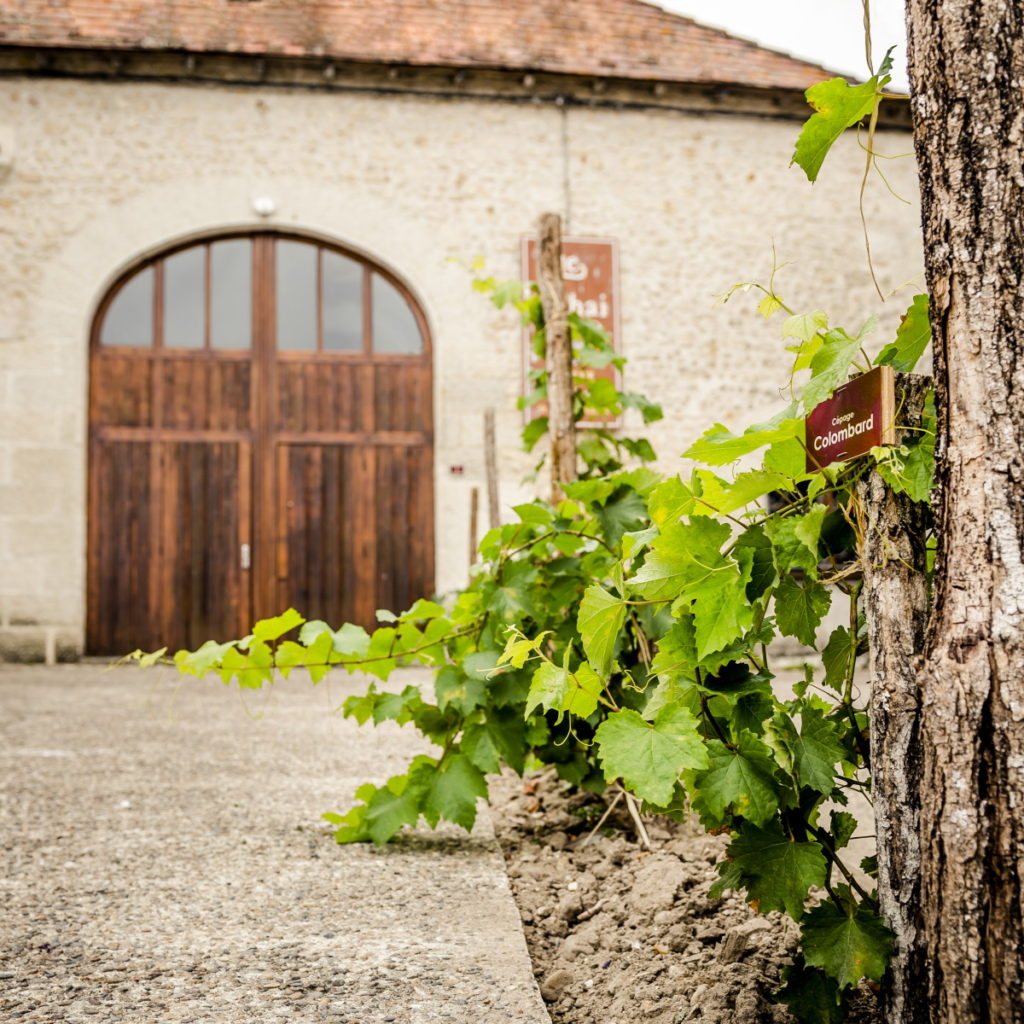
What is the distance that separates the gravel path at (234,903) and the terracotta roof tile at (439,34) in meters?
6.78

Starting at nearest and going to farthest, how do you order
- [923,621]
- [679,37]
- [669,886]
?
1. [923,621]
2. [669,886]
3. [679,37]

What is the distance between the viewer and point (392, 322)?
924cm

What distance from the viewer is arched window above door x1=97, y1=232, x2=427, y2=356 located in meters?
8.92

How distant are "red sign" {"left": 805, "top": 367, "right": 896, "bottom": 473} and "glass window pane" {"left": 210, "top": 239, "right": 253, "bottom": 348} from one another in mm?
7904

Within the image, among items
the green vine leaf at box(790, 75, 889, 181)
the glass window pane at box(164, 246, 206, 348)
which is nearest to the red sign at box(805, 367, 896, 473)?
the green vine leaf at box(790, 75, 889, 181)

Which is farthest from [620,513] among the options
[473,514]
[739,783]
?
[473,514]

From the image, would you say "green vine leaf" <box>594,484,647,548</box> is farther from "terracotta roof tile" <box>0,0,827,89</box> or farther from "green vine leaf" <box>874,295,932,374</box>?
"terracotta roof tile" <box>0,0,827,89</box>

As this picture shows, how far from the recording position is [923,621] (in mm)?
1515

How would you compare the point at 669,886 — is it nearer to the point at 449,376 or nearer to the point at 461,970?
the point at 461,970

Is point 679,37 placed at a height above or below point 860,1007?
above

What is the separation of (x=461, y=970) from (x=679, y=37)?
9981 millimetres

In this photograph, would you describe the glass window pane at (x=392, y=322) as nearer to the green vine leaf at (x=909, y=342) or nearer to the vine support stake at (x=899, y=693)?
the green vine leaf at (x=909, y=342)

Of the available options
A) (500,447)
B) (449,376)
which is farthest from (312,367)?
(500,447)

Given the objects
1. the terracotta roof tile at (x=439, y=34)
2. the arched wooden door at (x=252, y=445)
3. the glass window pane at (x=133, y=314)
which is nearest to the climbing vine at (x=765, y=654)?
the arched wooden door at (x=252, y=445)
